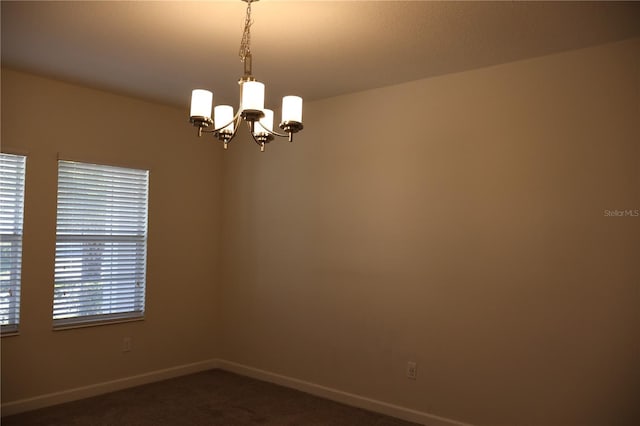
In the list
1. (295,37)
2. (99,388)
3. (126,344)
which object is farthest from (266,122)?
(99,388)

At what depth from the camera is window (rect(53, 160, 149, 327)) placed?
414cm

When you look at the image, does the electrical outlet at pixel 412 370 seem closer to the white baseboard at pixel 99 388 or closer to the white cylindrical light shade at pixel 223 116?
the white baseboard at pixel 99 388

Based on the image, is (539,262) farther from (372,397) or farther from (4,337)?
(4,337)

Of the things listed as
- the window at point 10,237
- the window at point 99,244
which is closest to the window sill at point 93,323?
the window at point 99,244

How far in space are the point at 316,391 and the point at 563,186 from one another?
2.57m

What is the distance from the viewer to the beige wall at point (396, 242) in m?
3.14

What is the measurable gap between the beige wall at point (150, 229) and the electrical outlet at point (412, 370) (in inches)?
85.5

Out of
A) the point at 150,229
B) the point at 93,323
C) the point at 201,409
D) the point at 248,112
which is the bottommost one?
the point at 201,409

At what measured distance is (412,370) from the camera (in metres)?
3.88

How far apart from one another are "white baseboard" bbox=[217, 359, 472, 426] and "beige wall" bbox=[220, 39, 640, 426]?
0.07m

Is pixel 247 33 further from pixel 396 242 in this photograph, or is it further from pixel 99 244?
pixel 99 244

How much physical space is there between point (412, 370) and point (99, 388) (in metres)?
2.57

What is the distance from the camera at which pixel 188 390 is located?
4.45 meters

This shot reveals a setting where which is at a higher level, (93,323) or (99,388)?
(93,323)
